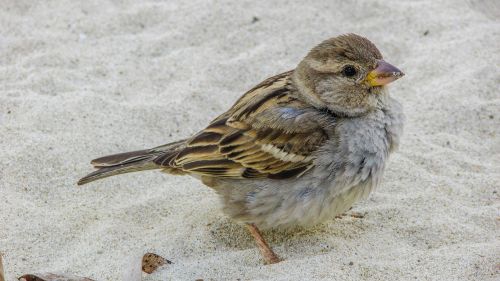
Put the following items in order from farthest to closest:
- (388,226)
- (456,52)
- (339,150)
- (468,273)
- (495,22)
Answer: (495,22) → (456,52) → (388,226) → (339,150) → (468,273)

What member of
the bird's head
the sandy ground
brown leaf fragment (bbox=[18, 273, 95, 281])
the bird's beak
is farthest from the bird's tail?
the bird's beak

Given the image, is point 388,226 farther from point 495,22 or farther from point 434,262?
point 495,22

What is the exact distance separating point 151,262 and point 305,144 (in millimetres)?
Answer: 1129

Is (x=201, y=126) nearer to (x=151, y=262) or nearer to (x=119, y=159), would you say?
(x=119, y=159)

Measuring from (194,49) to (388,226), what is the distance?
2720 mm

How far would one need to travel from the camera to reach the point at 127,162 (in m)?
4.96

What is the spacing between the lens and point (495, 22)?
22.6ft

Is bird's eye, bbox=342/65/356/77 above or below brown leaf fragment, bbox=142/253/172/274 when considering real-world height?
above

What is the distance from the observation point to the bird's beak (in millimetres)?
4551

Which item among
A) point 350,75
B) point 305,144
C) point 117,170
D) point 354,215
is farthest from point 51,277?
point 350,75

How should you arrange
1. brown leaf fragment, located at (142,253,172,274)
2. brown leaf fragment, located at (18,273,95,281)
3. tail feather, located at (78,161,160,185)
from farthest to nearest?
tail feather, located at (78,161,160,185)
brown leaf fragment, located at (142,253,172,274)
brown leaf fragment, located at (18,273,95,281)

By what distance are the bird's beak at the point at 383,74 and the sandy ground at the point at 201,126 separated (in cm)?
86

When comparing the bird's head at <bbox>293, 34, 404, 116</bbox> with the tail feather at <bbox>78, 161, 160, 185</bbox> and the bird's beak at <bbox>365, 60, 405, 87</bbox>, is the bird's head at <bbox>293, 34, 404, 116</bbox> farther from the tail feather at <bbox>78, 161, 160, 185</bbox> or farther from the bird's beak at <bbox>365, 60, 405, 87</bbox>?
the tail feather at <bbox>78, 161, 160, 185</bbox>

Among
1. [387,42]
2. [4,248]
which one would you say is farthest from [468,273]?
[387,42]
